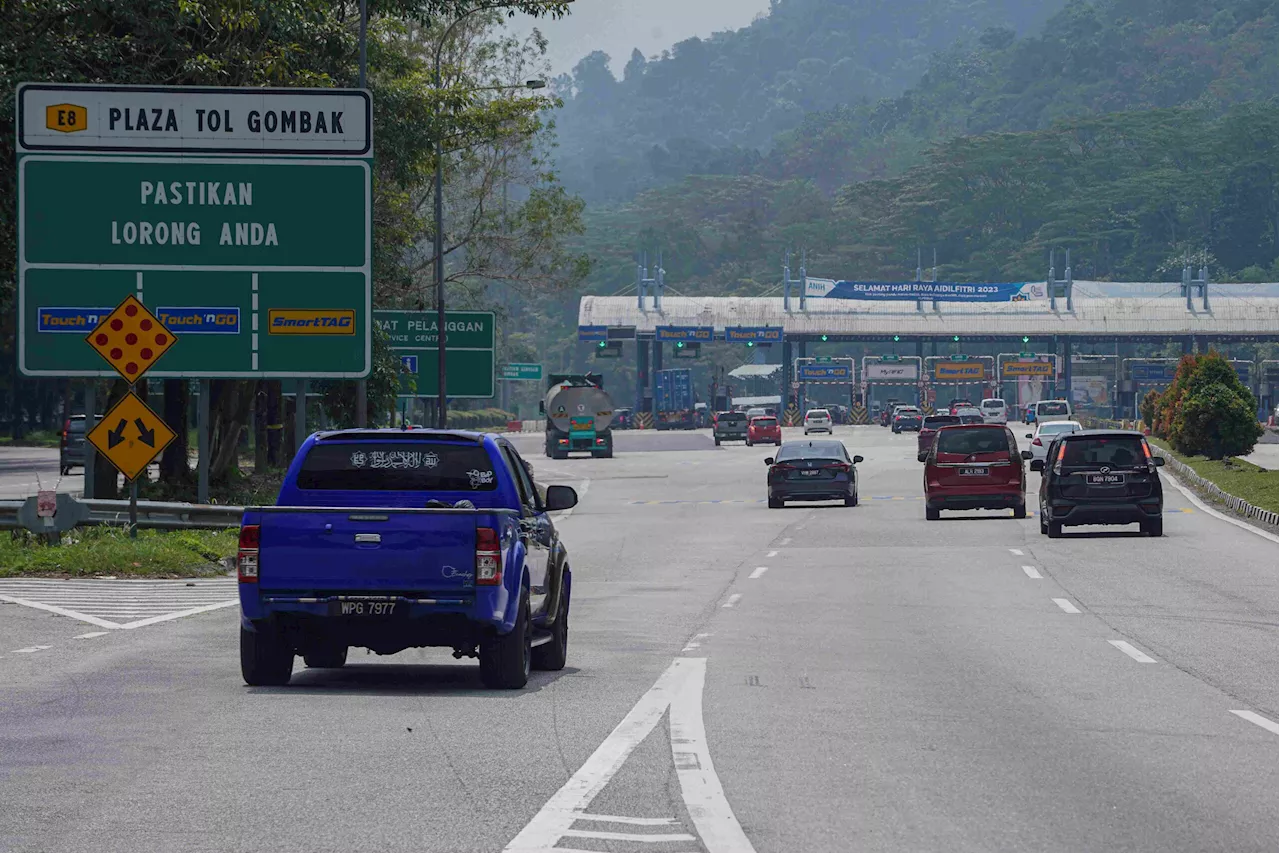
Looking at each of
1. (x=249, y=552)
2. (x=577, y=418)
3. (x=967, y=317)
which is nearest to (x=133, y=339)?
(x=249, y=552)

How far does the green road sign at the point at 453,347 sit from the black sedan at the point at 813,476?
1008 centimetres

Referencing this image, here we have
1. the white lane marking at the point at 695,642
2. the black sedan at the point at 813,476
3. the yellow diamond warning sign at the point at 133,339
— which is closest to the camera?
the white lane marking at the point at 695,642

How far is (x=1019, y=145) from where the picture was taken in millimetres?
188875

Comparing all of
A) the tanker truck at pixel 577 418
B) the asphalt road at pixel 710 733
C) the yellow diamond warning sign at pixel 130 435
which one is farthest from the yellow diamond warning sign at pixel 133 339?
the tanker truck at pixel 577 418

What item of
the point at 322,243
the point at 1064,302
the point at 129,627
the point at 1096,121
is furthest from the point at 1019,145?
the point at 129,627

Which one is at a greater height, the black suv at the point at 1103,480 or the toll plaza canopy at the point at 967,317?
the toll plaza canopy at the point at 967,317

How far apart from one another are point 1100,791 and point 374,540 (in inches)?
207

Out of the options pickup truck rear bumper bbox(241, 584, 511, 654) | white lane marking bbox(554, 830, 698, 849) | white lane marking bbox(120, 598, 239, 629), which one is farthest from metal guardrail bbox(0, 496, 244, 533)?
white lane marking bbox(554, 830, 698, 849)

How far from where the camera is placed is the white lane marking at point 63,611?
60.1 ft

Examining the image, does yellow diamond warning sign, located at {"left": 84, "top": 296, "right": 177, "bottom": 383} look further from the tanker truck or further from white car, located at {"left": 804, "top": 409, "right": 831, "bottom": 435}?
white car, located at {"left": 804, "top": 409, "right": 831, "bottom": 435}

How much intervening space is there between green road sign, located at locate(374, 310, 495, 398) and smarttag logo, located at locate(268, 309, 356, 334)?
19.4 metres

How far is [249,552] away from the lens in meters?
12.7

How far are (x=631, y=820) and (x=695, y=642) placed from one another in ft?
28.3

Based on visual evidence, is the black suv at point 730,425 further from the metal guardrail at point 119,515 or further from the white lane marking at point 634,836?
the white lane marking at point 634,836
